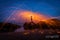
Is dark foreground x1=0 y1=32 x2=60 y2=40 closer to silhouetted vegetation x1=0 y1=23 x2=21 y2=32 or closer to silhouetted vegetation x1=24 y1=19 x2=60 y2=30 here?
silhouetted vegetation x1=0 y1=23 x2=21 y2=32

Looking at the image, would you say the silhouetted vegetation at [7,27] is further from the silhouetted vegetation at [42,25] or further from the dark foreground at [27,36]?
the silhouetted vegetation at [42,25]

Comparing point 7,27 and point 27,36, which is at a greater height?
point 7,27

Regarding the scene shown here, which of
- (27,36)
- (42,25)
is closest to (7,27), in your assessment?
(27,36)

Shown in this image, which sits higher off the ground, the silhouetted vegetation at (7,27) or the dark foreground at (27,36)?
the silhouetted vegetation at (7,27)

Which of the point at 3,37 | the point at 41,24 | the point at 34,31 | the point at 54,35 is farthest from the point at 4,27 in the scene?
the point at 54,35

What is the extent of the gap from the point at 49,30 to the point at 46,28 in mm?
113

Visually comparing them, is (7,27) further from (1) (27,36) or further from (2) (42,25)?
(2) (42,25)

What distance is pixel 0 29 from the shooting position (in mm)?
2648

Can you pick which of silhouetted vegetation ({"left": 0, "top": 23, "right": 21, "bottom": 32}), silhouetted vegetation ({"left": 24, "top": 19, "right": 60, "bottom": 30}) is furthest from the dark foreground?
silhouetted vegetation ({"left": 24, "top": 19, "right": 60, "bottom": 30})

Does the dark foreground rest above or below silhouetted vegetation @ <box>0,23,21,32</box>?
below

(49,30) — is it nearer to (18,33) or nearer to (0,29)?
(18,33)

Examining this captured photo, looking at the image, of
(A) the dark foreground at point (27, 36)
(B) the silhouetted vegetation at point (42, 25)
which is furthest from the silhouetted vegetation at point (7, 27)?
(B) the silhouetted vegetation at point (42, 25)

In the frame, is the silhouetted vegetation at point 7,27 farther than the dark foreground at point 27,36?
No

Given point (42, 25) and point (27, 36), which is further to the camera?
point (27, 36)
